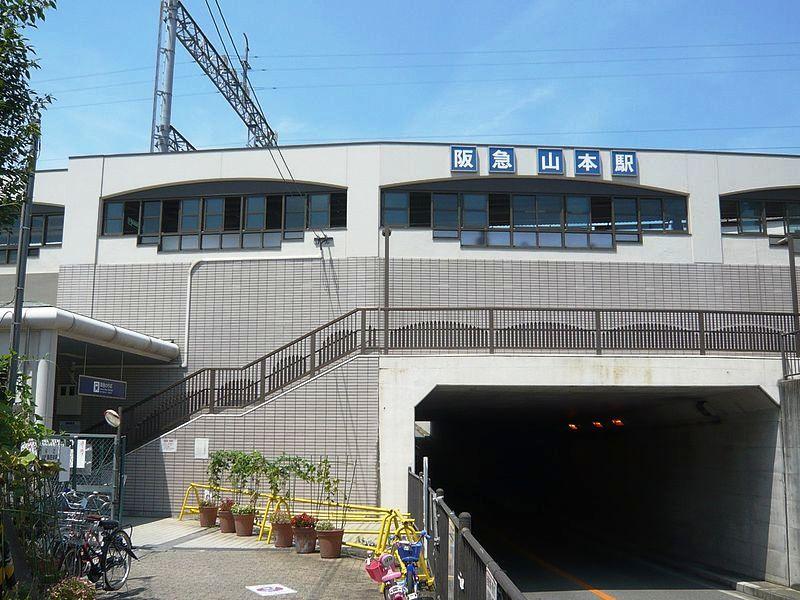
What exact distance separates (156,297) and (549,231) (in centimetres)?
1269

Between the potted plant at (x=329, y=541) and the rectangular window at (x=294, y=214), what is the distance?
41.3 ft

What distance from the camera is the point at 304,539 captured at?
13.8 metres

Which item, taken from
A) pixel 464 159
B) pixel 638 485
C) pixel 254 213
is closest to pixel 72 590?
pixel 254 213

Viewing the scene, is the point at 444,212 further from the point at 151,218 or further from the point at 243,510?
the point at 243,510

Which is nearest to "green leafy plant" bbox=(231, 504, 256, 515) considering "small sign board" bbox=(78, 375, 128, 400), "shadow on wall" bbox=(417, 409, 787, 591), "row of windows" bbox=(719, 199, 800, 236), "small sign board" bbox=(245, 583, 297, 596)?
"small sign board" bbox=(78, 375, 128, 400)

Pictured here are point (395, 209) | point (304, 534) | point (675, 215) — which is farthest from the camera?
point (675, 215)

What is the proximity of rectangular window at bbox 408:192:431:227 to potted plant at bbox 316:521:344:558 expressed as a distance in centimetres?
1261

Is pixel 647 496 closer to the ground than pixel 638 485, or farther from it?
closer to the ground

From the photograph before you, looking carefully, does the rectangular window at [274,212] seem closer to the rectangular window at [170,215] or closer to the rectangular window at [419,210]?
the rectangular window at [170,215]

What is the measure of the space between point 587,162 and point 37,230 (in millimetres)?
18645

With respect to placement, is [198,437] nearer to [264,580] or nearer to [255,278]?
[255,278]

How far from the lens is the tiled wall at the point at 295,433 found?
18906 mm

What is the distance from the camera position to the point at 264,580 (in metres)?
11.3

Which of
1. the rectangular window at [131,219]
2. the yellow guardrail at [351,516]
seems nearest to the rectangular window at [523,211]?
the yellow guardrail at [351,516]
